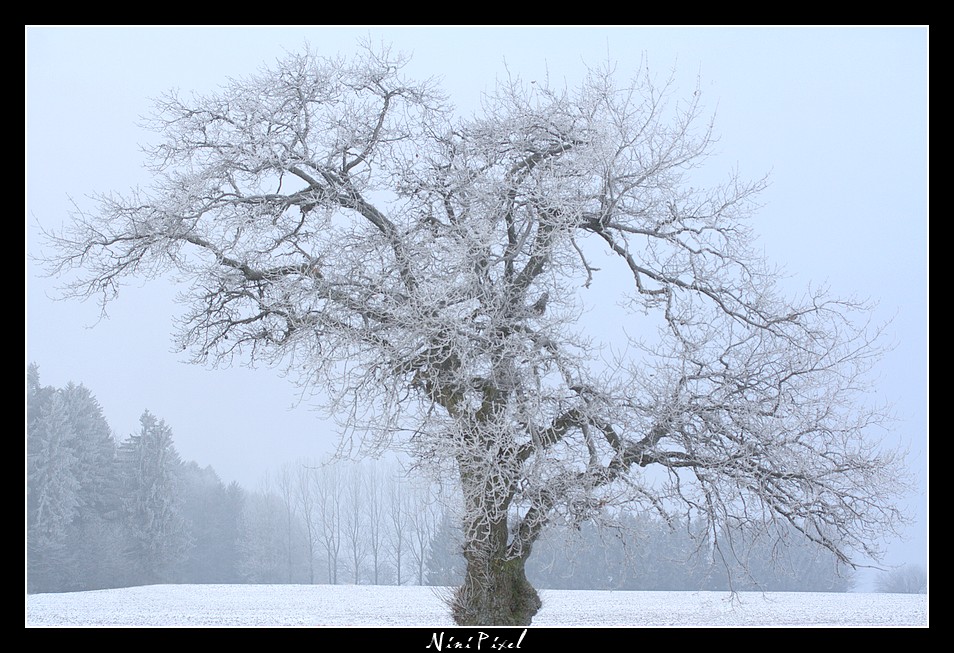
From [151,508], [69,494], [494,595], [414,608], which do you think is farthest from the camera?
[151,508]

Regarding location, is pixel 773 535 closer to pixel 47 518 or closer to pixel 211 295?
pixel 211 295

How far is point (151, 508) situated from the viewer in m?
20.5

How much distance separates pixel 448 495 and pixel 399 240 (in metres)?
2.74

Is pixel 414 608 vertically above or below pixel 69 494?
below

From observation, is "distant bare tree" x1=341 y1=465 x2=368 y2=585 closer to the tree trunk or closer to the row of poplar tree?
the row of poplar tree

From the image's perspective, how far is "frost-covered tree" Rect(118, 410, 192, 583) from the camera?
20094 mm

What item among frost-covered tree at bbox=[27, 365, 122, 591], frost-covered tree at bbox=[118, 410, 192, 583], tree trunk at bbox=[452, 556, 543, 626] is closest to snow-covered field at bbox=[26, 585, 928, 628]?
tree trunk at bbox=[452, 556, 543, 626]

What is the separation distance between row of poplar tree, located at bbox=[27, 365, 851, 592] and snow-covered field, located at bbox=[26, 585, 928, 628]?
162 centimetres

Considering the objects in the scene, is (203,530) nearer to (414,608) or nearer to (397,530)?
→ (397,530)

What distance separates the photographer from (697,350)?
9430 mm

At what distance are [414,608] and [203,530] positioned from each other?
13.3 metres

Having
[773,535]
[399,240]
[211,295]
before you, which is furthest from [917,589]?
[211,295]

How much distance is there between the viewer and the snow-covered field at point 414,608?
34.8 ft

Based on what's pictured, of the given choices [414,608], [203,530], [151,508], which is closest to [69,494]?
[151,508]
